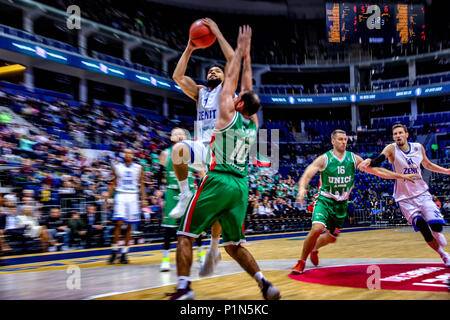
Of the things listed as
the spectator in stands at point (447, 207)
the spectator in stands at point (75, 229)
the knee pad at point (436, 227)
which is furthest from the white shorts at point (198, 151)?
the spectator in stands at point (447, 207)

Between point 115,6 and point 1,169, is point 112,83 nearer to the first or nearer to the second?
point 115,6

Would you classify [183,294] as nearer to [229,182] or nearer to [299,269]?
[229,182]

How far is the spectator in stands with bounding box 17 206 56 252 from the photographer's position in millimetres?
8852

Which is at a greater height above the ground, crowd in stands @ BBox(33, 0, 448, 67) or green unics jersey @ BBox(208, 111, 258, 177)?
crowd in stands @ BBox(33, 0, 448, 67)

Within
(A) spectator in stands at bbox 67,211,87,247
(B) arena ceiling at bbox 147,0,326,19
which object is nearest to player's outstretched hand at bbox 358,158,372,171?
(A) spectator in stands at bbox 67,211,87,247

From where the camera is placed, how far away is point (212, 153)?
368 cm

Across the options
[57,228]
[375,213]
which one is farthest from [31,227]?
[375,213]

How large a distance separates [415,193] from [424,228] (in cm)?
44

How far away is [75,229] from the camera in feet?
32.0

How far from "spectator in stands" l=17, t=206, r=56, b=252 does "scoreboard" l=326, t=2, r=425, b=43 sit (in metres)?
22.2

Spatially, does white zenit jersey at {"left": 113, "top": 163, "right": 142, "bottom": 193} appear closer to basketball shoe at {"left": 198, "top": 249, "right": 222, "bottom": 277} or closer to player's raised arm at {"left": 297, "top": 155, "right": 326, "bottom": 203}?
player's raised arm at {"left": 297, "top": 155, "right": 326, "bottom": 203}

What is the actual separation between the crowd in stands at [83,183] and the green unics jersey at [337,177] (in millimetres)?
1016

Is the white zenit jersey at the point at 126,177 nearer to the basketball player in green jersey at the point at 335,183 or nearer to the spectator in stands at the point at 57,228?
the basketball player in green jersey at the point at 335,183
